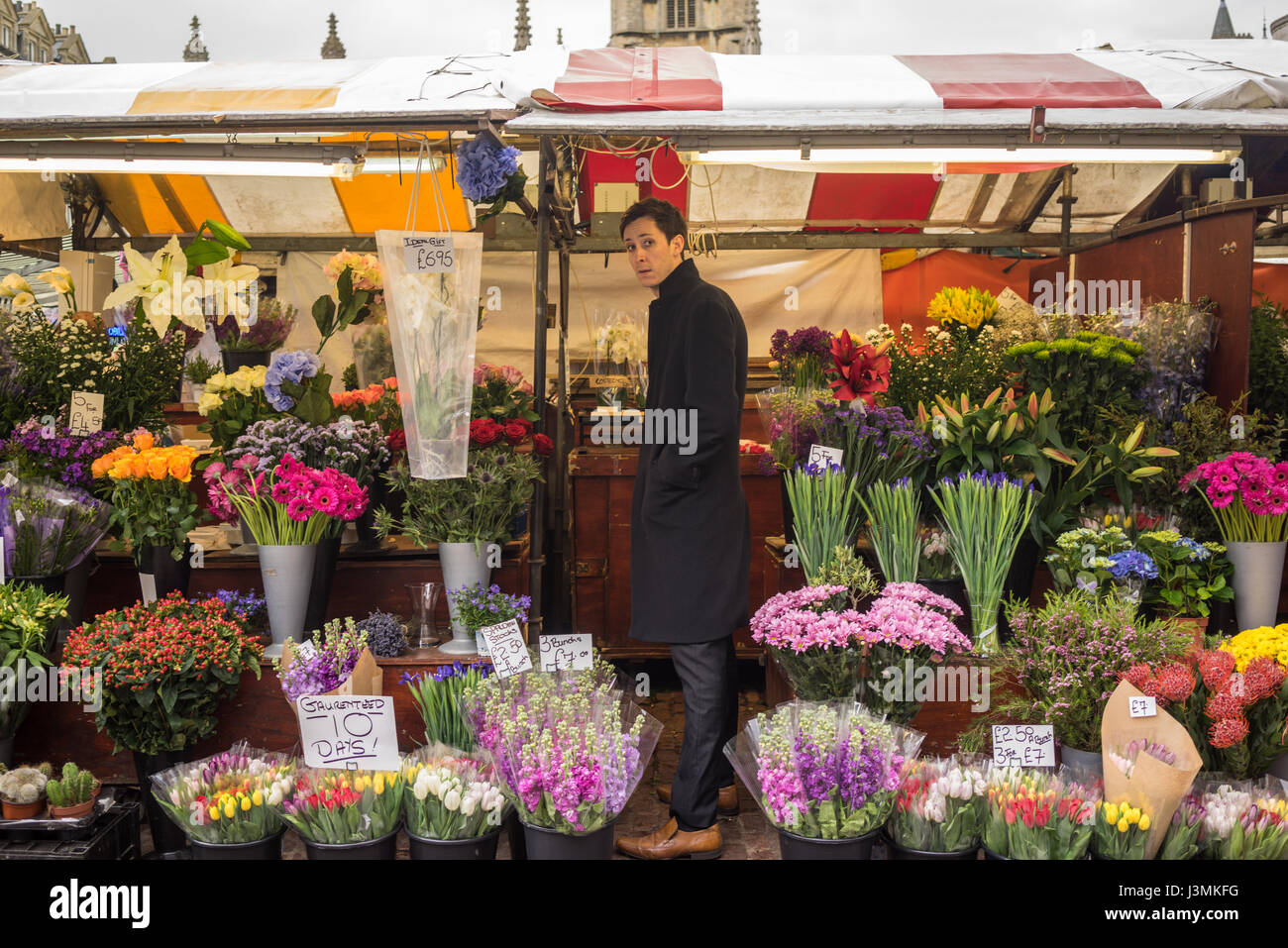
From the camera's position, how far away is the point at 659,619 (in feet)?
8.62

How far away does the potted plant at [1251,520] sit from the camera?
9.61 ft

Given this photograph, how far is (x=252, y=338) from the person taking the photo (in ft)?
11.5

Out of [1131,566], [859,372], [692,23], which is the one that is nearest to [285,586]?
[859,372]

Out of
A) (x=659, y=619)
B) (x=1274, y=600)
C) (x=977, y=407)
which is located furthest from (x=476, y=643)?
(x=1274, y=600)

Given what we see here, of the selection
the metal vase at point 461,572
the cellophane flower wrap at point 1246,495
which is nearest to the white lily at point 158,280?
the metal vase at point 461,572

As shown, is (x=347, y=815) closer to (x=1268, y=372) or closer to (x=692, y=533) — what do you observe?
(x=692, y=533)

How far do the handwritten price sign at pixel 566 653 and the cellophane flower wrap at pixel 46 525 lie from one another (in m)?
1.41

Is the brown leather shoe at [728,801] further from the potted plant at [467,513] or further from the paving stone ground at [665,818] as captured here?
the potted plant at [467,513]

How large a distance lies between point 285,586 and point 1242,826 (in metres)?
2.45

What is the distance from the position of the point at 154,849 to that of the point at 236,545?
98 centimetres

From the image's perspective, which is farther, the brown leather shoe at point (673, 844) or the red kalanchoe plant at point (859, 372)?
the red kalanchoe plant at point (859, 372)

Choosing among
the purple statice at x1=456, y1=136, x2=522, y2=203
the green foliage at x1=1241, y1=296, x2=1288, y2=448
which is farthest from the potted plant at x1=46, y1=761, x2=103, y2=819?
the green foliage at x1=1241, y1=296, x2=1288, y2=448

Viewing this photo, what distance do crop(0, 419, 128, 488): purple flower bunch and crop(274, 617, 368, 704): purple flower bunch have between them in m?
1.05
